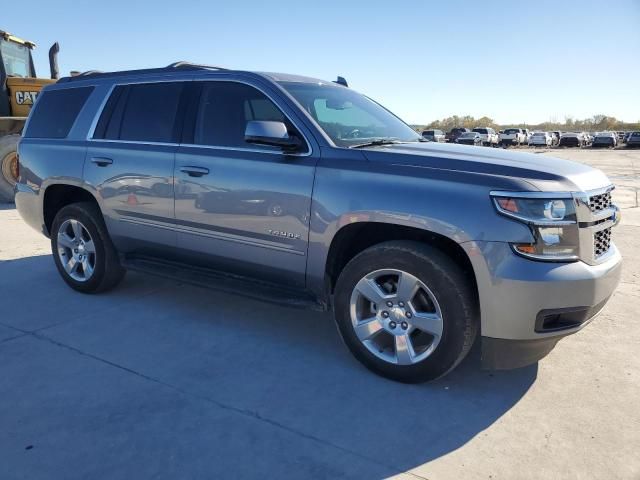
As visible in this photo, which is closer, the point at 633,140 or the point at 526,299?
the point at 526,299

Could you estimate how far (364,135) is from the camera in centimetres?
403

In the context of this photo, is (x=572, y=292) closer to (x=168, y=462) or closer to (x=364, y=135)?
(x=364, y=135)

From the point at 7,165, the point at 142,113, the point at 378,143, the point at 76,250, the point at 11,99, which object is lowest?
the point at 76,250

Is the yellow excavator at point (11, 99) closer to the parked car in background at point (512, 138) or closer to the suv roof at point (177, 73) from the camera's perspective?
the suv roof at point (177, 73)

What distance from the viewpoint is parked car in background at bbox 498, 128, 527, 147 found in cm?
5181

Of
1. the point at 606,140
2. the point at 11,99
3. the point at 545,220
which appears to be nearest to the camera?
the point at 545,220

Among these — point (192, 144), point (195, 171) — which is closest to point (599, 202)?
point (195, 171)

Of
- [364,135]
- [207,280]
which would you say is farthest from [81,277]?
[364,135]

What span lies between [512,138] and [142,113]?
52.5 metres

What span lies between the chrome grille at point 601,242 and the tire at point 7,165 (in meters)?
10.8

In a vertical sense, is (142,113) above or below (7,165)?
above

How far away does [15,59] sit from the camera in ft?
37.2

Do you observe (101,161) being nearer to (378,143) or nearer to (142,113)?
(142,113)

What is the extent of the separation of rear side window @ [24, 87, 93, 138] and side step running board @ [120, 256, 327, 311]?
150cm
